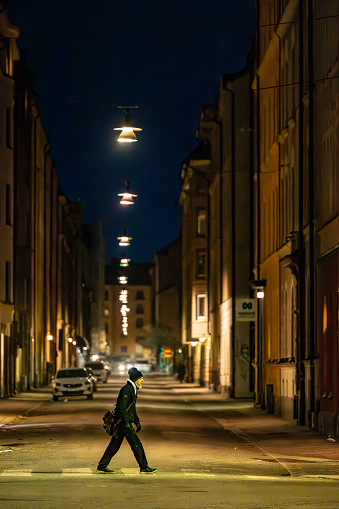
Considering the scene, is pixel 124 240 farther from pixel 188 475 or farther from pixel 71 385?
pixel 188 475

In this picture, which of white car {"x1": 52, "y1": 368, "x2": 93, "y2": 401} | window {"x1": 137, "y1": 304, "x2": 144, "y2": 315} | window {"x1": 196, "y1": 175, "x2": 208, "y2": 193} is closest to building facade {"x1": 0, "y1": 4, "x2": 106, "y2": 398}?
white car {"x1": 52, "y1": 368, "x2": 93, "y2": 401}

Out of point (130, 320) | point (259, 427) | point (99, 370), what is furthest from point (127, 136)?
point (130, 320)

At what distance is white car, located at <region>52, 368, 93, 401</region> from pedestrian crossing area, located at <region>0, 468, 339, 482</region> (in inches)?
1216

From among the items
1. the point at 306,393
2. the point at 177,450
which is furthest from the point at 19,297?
the point at 177,450

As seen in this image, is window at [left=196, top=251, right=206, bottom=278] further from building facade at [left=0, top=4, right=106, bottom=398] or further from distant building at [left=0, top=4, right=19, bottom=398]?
distant building at [left=0, top=4, right=19, bottom=398]

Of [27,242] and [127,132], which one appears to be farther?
[27,242]

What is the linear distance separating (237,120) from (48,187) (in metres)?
24.6

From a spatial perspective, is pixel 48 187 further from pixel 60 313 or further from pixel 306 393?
pixel 306 393

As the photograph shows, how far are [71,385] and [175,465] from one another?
30596mm

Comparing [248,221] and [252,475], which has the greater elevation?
[248,221]

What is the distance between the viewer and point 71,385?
48.7 m

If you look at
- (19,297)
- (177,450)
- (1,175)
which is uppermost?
(1,175)

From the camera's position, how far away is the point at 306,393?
29531mm

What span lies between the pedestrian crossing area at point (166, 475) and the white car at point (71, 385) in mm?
30887
